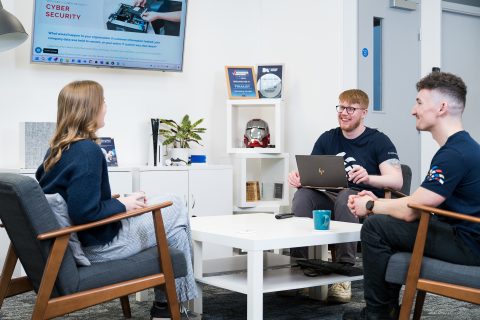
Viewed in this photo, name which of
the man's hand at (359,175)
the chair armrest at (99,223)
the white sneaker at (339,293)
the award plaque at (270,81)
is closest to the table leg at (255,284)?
the chair armrest at (99,223)

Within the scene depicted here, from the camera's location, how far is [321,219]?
339 centimetres

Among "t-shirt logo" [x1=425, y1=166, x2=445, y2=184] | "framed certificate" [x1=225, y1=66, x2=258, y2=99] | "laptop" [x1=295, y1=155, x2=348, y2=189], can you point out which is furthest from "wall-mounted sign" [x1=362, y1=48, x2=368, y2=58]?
"t-shirt logo" [x1=425, y1=166, x2=445, y2=184]

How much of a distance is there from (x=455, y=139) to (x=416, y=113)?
25 centimetres

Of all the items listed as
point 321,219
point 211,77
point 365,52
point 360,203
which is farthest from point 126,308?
point 365,52

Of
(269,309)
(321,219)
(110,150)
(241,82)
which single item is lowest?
(269,309)

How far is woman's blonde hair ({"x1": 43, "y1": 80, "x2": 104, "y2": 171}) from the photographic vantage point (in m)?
2.83

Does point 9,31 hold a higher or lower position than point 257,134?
higher

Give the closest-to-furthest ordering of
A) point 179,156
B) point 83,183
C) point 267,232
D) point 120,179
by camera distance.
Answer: point 83,183
point 267,232
point 120,179
point 179,156

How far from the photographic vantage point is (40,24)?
4.87 m

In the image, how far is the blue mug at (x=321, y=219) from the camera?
3.39 m

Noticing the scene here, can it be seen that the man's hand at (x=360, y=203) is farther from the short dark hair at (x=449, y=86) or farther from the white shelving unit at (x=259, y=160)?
the white shelving unit at (x=259, y=160)

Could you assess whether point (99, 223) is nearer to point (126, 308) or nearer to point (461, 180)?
point (126, 308)

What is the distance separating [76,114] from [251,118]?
3.34m

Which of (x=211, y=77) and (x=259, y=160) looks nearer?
(x=211, y=77)
